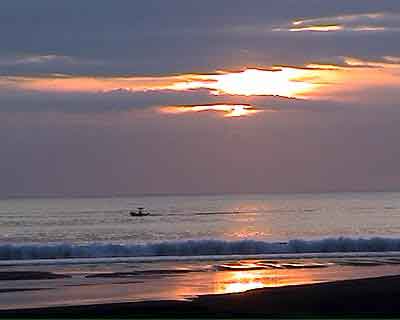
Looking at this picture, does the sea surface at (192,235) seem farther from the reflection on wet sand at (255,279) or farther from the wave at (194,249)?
the reflection on wet sand at (255,279)

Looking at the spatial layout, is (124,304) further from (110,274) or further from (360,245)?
(360,245)

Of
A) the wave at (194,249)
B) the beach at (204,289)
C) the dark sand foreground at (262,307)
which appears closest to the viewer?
the dark sand foreground at (262,307)

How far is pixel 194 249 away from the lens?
45031mm

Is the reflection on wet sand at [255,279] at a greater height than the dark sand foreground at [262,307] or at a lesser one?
greater

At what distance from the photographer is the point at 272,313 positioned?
70.9 ft

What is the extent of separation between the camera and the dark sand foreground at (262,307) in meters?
21.4

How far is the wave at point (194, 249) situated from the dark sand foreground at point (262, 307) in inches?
755

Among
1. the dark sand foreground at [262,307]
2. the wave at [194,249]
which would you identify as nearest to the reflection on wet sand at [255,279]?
the dark sand foreground at [262,307]

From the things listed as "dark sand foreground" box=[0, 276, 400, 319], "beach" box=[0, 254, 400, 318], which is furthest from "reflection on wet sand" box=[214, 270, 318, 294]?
"dark sand foreground" box=[0, 276, 400, 319]

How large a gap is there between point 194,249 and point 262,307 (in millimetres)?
22739

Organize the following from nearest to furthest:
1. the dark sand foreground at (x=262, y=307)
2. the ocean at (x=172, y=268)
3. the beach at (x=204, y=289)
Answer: the dark sand foreground at (x=262, y=307)
the beach at (x=204, y=289)
the ocean at (x=172, y=268)

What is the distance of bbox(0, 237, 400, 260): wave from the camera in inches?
1718

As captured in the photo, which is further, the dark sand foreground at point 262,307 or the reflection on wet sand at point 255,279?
the reflection on wet sand at point 255,279

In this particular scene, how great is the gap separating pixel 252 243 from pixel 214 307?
23.7m
